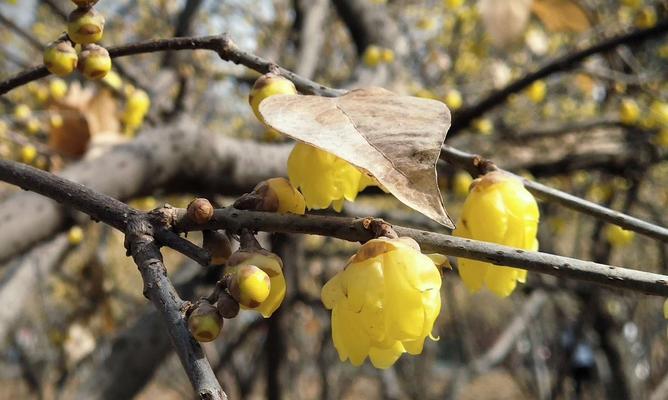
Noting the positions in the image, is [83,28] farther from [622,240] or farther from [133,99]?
[622,240]

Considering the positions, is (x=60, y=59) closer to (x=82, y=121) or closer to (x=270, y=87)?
(x=270, y=87)

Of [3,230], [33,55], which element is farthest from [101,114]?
[33,55]

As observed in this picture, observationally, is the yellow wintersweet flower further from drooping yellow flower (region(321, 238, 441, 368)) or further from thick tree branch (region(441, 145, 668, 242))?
drooping yellow flower (region(321, 238, 441, 368))

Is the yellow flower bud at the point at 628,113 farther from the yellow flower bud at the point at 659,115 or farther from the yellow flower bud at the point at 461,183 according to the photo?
the yellow flower bud at the point at 461,183

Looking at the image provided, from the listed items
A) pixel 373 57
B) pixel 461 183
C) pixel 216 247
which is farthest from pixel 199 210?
pixel 373 57

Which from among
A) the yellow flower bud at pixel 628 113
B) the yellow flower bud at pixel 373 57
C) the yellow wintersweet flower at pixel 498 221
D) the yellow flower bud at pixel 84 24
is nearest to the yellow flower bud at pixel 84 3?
the yellow flower bud at pixel 84 24

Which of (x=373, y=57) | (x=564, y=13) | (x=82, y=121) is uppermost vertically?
(x=564, y=13)
